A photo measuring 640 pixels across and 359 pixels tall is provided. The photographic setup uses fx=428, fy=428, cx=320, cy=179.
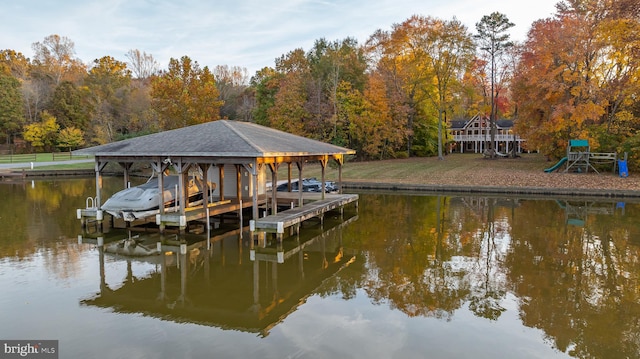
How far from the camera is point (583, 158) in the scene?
25.9m

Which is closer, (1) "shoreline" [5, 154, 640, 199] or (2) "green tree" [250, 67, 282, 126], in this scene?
(1) "shoreline" [5, 154, 640, 199]

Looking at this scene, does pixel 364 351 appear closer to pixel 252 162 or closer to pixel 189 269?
pixel 189 269

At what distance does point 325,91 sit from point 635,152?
24.5m

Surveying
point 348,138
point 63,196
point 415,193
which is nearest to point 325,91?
point 348,138

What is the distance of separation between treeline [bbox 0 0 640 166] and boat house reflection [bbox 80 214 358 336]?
21.2 meters

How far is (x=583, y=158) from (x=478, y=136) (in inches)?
1257

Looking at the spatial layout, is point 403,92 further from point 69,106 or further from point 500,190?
point 69,106

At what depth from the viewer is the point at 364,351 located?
619 centimetres

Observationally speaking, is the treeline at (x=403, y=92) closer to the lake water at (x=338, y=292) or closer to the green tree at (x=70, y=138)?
the green tree at (x=70, y=138)

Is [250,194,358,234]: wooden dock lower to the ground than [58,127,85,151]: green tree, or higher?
lower

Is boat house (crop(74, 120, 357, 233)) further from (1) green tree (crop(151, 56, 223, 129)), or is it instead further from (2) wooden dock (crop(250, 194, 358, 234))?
(1) green tree (crop(151, 56, 223, 129))
